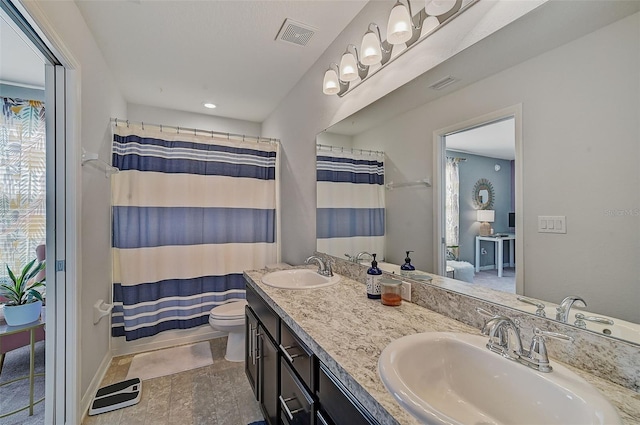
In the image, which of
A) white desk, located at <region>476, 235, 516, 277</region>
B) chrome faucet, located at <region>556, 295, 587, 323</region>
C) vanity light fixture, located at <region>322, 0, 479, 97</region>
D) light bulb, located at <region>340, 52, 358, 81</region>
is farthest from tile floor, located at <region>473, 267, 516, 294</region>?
light bulb, located at <region>340, 52, 358, 81</region>

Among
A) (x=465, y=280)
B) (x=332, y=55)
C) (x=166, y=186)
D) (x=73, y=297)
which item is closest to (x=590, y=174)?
(x=465, y=280)

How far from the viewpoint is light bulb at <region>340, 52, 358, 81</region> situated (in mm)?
1621

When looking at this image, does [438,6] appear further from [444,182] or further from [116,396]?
[116,396]

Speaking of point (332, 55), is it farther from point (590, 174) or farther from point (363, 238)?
point (590, 174)

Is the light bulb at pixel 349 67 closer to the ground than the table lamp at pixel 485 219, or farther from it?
farther from it

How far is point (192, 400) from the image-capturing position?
1815 mm

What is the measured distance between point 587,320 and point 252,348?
1609mm

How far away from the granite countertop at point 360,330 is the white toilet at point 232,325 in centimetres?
93

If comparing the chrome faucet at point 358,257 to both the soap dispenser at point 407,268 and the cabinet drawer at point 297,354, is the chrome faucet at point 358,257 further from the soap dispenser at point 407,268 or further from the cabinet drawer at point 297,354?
the cabinet drawer at point 297,354

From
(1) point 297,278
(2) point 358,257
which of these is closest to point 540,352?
(2) point 358,257

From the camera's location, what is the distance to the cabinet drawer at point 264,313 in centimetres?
129

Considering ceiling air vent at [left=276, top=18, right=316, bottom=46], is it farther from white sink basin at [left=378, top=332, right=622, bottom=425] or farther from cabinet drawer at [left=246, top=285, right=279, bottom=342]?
white sink basin at [left=378, top=332, right=622, bottom=425]

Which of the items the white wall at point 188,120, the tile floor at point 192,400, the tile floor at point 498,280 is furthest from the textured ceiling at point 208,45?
the tile floor at point 192,400

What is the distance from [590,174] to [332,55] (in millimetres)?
1734
